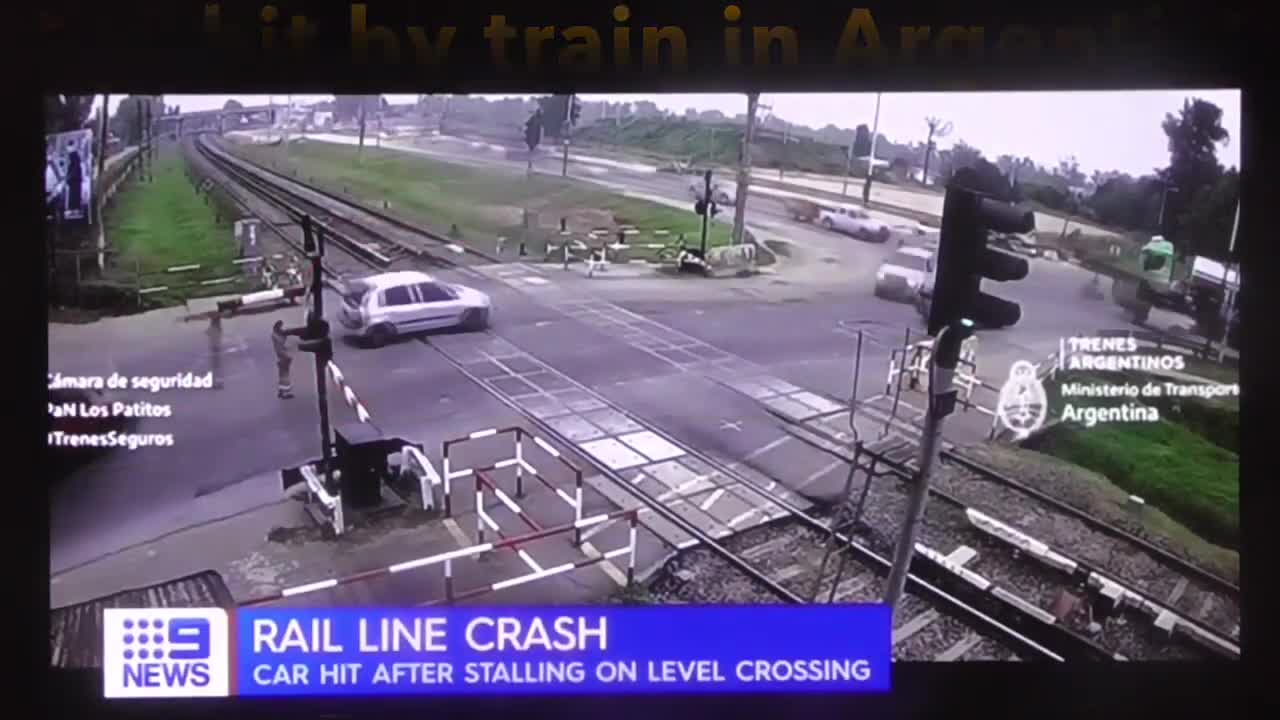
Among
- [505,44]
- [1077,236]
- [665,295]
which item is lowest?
[665,295]

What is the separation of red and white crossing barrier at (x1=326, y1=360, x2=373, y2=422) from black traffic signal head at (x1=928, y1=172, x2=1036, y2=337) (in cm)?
145

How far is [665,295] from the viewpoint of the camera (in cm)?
288

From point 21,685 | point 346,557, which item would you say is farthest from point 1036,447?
point 21,685

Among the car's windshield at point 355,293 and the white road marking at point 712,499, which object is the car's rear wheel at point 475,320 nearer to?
the car's windshield at point 355,293

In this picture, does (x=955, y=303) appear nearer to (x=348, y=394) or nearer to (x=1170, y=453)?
(x=1170, y=453)

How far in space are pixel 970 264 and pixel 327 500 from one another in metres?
1.70

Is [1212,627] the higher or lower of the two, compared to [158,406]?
lower

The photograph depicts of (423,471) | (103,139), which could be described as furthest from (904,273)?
(103,139)

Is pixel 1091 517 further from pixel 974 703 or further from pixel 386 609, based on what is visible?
pixel 386 609

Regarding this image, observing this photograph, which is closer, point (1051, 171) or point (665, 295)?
point (1051, 171)

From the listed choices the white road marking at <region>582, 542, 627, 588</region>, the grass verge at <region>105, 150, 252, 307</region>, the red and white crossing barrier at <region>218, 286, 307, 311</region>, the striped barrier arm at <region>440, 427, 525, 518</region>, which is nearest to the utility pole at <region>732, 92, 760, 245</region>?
the striped barrier arm at <region>440, 427, 525, 518</region>

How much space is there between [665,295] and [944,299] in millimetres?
714

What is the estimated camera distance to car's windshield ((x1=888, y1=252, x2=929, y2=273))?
273 centimetres

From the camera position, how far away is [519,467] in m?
2.77
